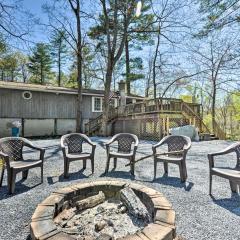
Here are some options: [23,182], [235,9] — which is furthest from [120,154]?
[235,9]

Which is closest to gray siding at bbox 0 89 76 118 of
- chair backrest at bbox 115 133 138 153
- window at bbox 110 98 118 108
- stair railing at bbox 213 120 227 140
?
window at bbox 110 98 118 108

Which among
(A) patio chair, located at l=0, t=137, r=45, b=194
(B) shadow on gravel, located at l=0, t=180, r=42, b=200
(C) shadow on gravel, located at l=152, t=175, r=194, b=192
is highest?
(A) patio chair, located at l=0, t=137, r=45, b=194

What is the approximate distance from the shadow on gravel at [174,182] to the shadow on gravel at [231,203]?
0.58m

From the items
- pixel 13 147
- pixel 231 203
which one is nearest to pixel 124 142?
pixel 13 147

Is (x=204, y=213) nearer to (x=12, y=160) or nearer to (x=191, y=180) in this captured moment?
(x=191, y=180)

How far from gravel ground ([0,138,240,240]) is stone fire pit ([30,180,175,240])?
1.30 ft

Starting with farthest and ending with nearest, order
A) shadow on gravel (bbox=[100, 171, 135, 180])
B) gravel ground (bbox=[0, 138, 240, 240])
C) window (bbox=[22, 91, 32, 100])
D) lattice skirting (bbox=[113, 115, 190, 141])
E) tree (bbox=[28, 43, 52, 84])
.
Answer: tree (bbox=[28, 43, 52, 84]) < window (bbox=[22, 91, 32, 100]) < lattice skirting (bbox=[113, 115, 190, 141]) < shadow on gravel (bbox=[100, 171, 135, 180]) < gravel ground (bbox=[0, 138, 240, 240])

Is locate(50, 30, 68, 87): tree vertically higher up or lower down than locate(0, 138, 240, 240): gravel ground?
higher up

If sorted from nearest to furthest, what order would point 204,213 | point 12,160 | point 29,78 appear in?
point 204,213, point 12,160, point 29,78

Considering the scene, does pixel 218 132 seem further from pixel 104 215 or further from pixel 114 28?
pixel 104 215

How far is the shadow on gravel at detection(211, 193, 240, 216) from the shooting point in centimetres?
314

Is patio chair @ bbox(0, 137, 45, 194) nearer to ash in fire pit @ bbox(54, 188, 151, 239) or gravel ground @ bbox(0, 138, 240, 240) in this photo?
gravel ground @ bbox(0, 138, 240, 240)

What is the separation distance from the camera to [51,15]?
14.6 metres

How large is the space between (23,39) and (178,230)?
7.09 m
